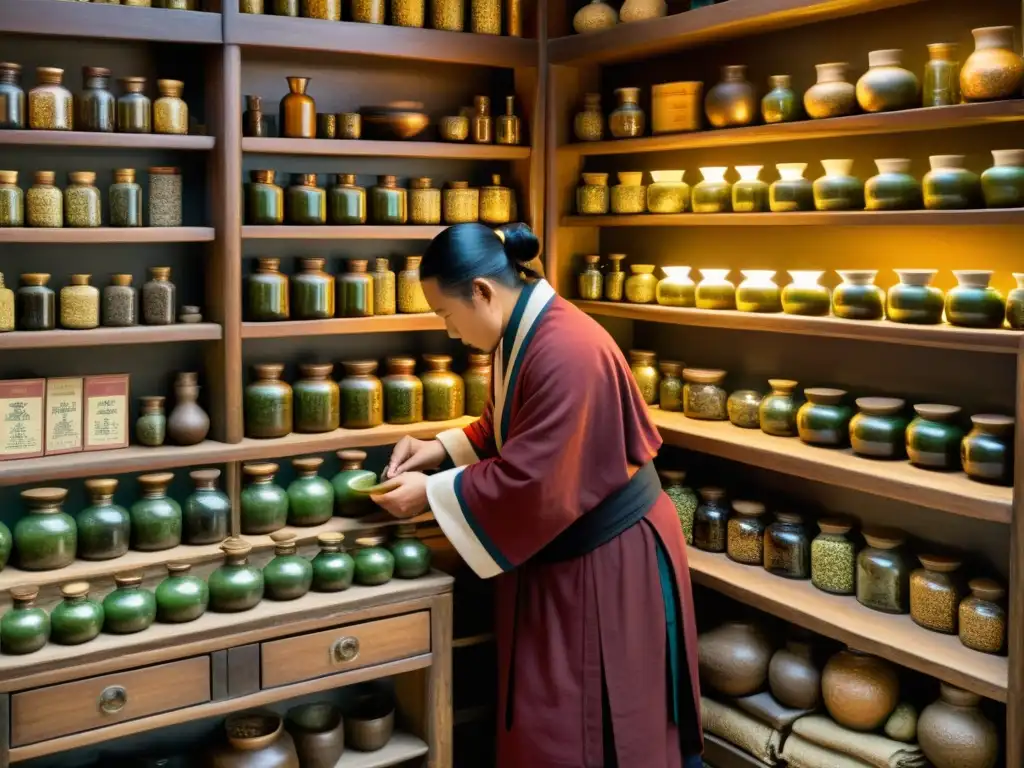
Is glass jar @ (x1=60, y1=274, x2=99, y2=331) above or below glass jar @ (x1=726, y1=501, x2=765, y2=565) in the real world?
above

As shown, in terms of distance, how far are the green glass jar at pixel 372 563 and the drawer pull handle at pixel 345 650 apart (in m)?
0.15

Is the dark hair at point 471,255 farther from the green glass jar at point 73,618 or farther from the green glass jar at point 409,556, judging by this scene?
the green glass jar at point 73,618

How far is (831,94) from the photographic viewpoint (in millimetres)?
2703

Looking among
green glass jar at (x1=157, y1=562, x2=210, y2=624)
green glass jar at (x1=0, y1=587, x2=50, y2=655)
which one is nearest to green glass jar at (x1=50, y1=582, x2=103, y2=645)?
green glass jar at (x1=0, y1=587, x2=50, y2=655)

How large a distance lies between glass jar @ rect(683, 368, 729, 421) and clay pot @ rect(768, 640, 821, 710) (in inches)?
25.3

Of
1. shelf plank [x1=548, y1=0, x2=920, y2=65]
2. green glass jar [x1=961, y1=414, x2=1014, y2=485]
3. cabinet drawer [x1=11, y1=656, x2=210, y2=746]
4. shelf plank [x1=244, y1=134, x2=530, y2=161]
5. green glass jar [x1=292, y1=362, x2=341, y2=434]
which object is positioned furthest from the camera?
green glass jar [x1=292, y1=362, x2=341, y2=434]

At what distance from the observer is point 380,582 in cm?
280

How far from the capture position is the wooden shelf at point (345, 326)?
9.62ft

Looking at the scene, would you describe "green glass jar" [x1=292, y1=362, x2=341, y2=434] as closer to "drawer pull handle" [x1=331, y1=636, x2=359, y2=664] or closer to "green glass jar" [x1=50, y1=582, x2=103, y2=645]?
"drawer pull handle" [x1=331, y1=636, x2=359, y2=664]

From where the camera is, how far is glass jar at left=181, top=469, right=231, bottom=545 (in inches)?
110

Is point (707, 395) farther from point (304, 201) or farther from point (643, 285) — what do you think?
point (304, 201)

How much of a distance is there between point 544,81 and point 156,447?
147 cm

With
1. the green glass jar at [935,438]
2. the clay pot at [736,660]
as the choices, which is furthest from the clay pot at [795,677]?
the green glass jar at [935,438]

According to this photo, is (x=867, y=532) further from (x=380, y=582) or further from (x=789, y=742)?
(x=380, y=582)
